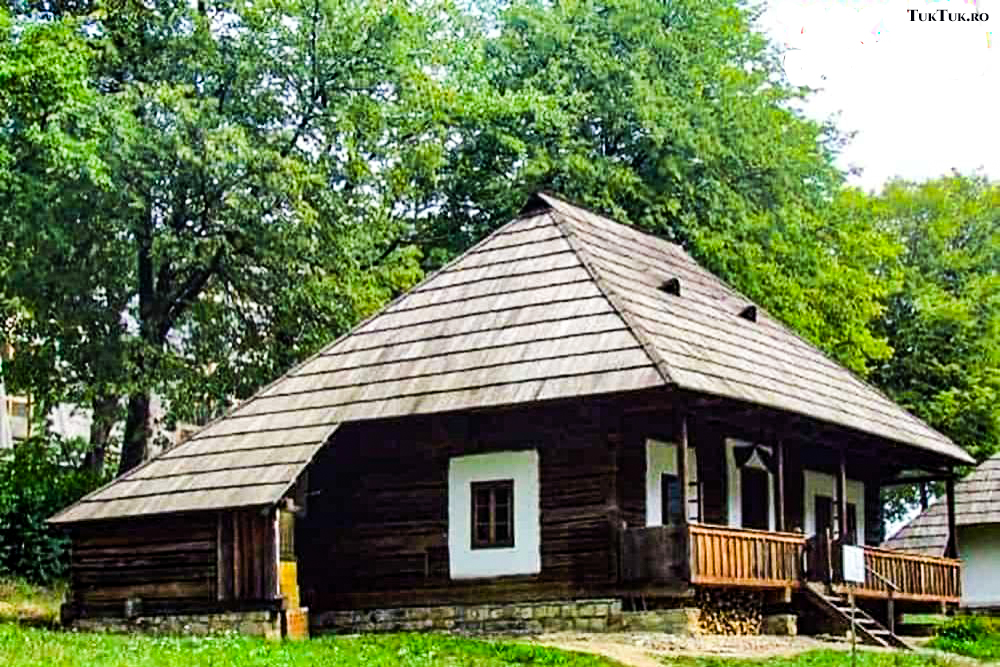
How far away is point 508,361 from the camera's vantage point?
24.1 meters

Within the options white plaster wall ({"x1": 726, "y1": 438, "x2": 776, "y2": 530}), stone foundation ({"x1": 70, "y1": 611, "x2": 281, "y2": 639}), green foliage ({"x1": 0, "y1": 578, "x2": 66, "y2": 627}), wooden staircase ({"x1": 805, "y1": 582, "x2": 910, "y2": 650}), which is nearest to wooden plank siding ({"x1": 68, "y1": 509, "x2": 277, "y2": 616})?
stone foundation ({"x1": 70, "y1": 611, "x2": 281, "y2": 639})

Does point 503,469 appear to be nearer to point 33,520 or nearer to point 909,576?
point 909,576

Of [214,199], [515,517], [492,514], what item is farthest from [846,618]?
[214,199]

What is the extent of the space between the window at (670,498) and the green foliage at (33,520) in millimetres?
11466

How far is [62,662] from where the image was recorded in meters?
16.5

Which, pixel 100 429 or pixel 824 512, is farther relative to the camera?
pixel 100 429

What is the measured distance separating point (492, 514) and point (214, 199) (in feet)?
32.4

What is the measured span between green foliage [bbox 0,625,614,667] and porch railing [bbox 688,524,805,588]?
330cm

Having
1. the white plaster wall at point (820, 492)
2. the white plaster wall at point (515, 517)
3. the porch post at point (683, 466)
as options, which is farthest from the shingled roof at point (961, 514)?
the porch post at point (683, 466)

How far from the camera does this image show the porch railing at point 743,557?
22578 mm

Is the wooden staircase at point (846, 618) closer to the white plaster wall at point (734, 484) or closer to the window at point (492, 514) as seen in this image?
the white plaster wall at point (734, 484)

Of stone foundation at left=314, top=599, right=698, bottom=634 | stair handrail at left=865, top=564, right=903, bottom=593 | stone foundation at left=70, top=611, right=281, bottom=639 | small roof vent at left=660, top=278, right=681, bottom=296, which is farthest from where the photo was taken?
small roof vent at left=660, top=278, right=681, bottom=296

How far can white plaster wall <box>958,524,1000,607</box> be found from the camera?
3694 cm

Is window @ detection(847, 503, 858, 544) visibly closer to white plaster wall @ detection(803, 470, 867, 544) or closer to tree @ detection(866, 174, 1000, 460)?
white plaster wall @ detection(803, 470, 867, 544)
